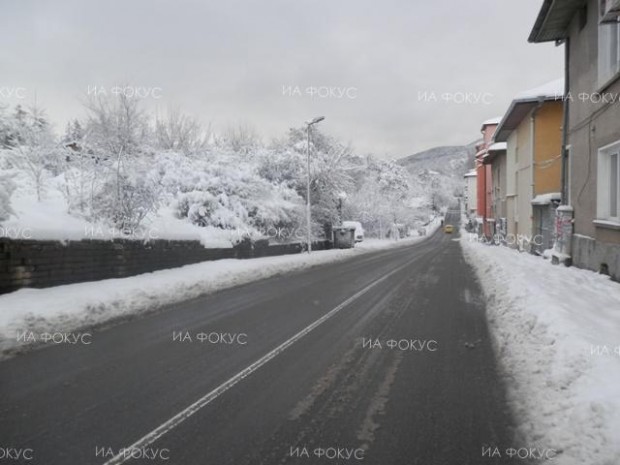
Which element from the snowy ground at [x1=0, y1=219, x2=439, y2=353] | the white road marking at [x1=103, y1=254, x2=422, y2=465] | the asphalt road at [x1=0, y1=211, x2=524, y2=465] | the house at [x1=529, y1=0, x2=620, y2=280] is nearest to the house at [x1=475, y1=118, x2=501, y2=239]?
the house at [x1=529, y1=0, x2=620, y2=280]

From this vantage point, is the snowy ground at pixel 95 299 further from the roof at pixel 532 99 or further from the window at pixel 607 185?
the roof at pixel 532 99

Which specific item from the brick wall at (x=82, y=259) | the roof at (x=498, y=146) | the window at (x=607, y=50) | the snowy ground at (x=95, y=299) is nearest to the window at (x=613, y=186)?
the window at (x=607, y=50)

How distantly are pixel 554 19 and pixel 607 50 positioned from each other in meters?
3.38

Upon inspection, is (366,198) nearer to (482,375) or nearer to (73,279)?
(73,279)

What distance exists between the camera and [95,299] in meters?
9.67

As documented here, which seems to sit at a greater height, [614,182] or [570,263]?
[614,182]

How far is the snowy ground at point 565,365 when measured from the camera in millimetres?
3730

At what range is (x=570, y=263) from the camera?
45.4ft

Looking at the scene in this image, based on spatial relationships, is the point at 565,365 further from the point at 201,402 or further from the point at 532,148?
the point at 532,148

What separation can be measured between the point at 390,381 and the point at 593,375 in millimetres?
1972

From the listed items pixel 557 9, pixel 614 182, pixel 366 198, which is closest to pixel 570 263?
pixel 614 182

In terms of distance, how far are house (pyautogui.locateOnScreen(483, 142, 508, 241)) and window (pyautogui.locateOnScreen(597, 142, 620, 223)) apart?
22473 mm

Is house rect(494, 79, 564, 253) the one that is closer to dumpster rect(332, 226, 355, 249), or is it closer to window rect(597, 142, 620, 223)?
window rect(597, 142, 620, 223)

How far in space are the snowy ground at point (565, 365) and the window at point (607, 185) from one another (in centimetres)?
251
